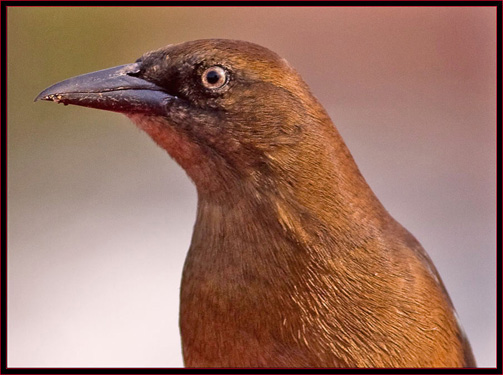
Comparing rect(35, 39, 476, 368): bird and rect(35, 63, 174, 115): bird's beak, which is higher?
rect(35, 63, 174, 115): bird's beak

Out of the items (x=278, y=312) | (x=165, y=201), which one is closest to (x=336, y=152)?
(x=278, y=312)

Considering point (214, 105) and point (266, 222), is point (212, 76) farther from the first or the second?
point (266, 222)

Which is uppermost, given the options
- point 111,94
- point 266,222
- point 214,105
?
point 111,94

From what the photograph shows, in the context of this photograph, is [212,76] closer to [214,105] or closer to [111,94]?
[214,105]

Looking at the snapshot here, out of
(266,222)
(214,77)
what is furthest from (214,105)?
(266,222)

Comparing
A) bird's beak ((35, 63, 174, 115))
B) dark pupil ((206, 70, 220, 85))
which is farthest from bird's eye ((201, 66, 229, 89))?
bird's beak ((35, 63, 174, 115))

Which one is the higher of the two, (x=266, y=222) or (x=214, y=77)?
(x=214, y=77)

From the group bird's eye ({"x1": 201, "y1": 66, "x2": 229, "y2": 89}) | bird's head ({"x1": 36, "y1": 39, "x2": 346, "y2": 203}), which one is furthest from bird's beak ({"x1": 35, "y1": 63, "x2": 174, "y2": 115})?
bird's eye ({"x1": 201, "y1": 66, "x2": 229, "y2": 89})

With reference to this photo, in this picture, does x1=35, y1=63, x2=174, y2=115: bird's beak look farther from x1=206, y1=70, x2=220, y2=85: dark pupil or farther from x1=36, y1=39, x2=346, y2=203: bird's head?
x1=206, y1=70, x2=220, y2=85: dark pupil
